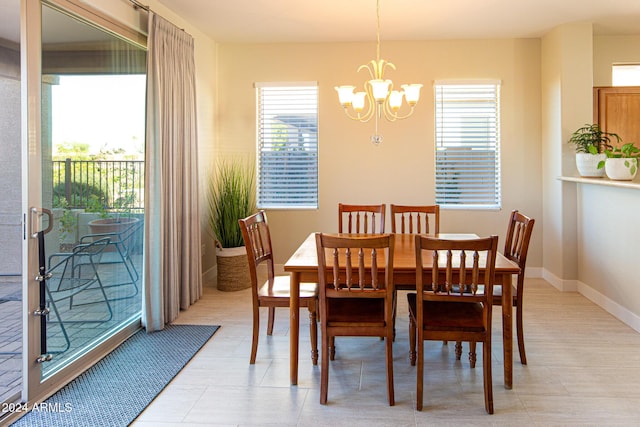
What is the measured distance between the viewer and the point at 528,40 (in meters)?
5.22

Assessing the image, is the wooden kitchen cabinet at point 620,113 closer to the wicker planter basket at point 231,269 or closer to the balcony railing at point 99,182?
the wicker planter basket at point 231,269

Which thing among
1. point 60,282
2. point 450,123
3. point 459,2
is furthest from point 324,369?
point 450,123

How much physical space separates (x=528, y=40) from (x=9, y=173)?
5.08 metres

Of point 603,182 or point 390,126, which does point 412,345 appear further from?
point 390,126

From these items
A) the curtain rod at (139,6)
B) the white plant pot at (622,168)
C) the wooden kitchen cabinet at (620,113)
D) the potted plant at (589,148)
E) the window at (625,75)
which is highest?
the curtain rod at (139,6)

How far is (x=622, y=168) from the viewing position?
153 inches

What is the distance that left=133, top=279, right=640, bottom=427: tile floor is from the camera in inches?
94.7

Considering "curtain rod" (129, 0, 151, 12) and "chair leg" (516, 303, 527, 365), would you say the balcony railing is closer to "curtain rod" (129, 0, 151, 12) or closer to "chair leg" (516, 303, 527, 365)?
"curtain rod" (129, 0, 151, 12)

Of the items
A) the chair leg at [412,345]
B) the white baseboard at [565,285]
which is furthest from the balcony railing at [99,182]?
the white baseboard at [565,285]

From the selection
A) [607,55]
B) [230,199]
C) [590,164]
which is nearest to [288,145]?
[230,199]

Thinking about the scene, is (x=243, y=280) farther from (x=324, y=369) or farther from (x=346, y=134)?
(x=324, y=369)

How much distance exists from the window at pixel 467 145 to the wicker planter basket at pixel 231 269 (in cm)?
233

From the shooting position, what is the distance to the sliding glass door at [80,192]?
2.59m

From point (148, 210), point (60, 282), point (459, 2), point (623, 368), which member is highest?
point (459, 2)
